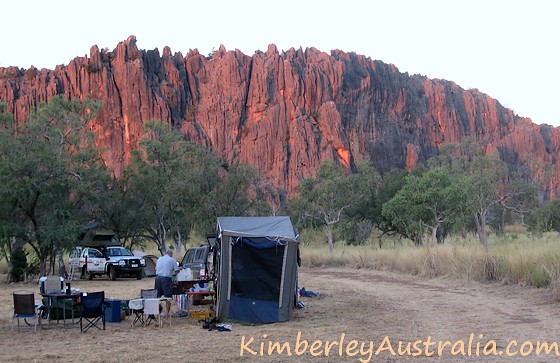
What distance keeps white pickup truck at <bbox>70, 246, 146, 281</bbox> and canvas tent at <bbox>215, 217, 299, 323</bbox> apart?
17215 mm

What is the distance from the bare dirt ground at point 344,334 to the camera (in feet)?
33.2

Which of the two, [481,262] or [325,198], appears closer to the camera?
[481,262]

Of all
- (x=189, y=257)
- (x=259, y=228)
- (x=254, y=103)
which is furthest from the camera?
(x=254, y=103)

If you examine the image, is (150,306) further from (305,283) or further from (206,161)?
(206,161)

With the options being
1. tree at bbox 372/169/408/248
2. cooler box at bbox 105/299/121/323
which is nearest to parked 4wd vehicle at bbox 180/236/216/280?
cooler box at bbox 105/299/121/323

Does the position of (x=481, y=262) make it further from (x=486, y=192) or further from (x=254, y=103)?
(x=254, y=103)

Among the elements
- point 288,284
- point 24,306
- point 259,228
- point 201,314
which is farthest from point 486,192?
point 24,306

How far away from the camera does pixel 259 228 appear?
1509cm

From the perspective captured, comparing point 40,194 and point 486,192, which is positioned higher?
point 40,194

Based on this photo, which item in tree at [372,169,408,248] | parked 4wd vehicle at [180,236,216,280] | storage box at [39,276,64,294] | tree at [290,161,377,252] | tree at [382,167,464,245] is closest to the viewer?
storage box at [39,276,64,294]

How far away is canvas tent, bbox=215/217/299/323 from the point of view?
47.0ft

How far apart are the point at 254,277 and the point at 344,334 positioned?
10.0ft

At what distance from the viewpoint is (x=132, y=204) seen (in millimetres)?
40188

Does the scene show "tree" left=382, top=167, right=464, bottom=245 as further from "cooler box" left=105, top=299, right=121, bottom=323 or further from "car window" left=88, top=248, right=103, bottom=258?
"cooler box" left=105, top=299, right=121, bottom=323
